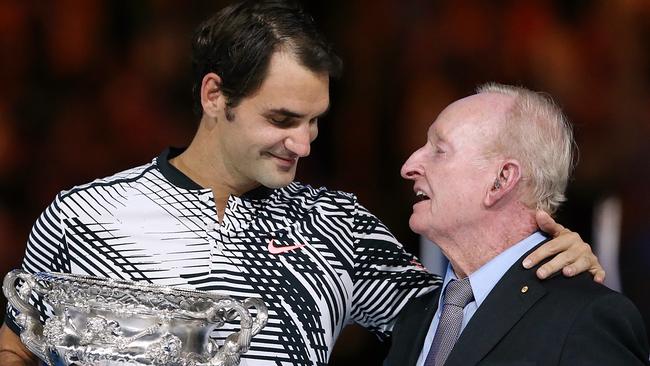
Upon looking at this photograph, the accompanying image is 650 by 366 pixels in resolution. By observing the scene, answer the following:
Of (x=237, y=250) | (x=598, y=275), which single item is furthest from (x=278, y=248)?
(x=598, y=275)

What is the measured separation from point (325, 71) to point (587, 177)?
64.1 inches

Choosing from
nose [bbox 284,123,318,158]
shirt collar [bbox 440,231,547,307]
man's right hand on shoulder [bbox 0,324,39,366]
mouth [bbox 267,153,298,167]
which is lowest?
man's right hand on shoulder [bbox 0,324,39,366]

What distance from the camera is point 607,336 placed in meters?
1.98

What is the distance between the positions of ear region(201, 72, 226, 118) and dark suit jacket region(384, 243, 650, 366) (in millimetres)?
726

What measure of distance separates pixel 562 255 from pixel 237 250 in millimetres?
656

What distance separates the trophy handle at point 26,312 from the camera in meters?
1.98

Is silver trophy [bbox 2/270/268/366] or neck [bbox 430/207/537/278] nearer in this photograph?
silver trophy [bbox 2/270/268/366]

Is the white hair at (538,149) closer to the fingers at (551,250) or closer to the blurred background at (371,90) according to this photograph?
the fingers at (551,250)

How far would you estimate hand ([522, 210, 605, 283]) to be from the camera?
82.8 inches

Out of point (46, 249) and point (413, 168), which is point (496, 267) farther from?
point (46, 249)

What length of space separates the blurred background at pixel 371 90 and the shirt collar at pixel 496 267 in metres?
1.48

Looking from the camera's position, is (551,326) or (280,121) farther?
(280,121)

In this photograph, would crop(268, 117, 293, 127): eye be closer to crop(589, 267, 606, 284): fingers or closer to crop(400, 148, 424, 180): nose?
crop(400, 148, 424, 180): nose

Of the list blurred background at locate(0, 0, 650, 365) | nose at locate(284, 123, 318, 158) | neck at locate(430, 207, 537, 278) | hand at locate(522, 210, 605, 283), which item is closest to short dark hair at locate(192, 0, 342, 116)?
nose at locate(284, 123, 318, 158)
